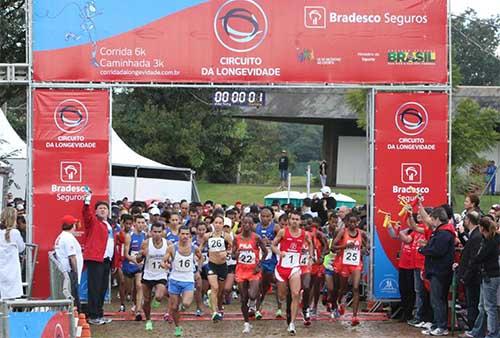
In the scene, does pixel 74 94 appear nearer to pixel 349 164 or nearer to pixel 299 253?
pixel 299 253

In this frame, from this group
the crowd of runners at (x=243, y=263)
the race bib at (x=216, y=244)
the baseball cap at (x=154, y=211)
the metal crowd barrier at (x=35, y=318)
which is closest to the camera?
the metal crowd barrier at (x=35, y=318)

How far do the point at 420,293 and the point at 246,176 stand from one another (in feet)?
122

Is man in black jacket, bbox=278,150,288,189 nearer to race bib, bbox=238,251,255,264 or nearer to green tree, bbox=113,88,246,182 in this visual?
green tree, bbox=113,88,246,182

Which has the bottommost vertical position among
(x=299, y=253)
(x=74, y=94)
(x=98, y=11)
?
(x=299, y=253)

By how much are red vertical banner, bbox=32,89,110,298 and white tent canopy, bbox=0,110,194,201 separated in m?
11.4

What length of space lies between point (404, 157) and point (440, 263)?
2681 millimetres

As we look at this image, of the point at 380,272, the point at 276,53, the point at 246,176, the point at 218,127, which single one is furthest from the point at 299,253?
the point at 246,176

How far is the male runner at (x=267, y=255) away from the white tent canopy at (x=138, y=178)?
11.8 meters

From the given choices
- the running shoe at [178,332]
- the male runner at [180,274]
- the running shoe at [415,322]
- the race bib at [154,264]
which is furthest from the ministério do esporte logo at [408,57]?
the running shoe at [178,332]

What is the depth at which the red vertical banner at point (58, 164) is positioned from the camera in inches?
639

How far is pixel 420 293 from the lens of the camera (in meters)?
15.6

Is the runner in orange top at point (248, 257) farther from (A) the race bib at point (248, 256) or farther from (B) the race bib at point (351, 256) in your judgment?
(B) the race bib at point (351, 256)

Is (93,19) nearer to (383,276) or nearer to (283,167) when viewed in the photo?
(383,276)

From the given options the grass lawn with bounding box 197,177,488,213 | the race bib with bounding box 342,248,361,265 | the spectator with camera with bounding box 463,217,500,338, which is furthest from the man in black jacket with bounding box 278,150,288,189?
the spectator with camera with bounding box 463,217,500,338
